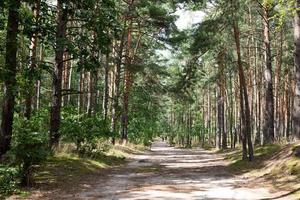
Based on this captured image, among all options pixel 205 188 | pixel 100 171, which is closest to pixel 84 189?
pixel 205 188

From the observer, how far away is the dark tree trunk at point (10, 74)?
11998 mm

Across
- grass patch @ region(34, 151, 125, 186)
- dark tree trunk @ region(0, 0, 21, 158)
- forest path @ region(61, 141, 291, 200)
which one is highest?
dark tree trunk @ region(0, 0, 21, 158)

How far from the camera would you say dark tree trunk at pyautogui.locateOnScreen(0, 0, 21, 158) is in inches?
472

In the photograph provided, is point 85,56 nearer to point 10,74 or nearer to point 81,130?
point 10,74

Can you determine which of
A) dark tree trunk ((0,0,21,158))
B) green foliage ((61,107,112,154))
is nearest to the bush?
dark tree trunk ((0,0,21,158))

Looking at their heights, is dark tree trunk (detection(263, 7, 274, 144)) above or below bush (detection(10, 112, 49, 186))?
above

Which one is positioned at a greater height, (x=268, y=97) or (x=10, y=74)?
(x=268, y=97)

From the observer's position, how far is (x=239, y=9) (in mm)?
19578

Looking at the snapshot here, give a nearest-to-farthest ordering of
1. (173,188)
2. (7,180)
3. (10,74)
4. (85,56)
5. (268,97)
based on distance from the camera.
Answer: (7,180)
(10,74)
(173,188)
(85,56)
(268,97)

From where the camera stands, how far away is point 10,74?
11.9 meters

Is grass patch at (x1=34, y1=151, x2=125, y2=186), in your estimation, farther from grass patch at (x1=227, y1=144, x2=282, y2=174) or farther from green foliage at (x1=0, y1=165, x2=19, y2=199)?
grass patch at (x1=227, y1=144, x2=282, y2=174)

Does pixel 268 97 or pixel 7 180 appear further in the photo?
pixel 268 97

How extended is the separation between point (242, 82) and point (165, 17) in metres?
12.0

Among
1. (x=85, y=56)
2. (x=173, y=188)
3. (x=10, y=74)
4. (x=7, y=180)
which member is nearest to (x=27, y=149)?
(x=7, y=180)
